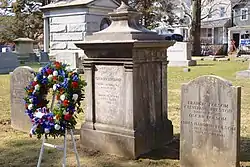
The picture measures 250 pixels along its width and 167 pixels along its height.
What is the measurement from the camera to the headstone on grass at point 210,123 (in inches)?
171

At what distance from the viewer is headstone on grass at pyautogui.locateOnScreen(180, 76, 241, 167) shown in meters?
4.33

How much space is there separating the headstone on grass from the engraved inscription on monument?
101 centimetres

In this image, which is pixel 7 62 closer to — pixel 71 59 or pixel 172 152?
pixel 71 59

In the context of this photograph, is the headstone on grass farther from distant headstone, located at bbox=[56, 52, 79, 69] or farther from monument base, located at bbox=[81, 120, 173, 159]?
distant headstone, located at bbox=[56, 52, 79, 69]

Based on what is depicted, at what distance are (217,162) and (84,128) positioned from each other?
2198mm

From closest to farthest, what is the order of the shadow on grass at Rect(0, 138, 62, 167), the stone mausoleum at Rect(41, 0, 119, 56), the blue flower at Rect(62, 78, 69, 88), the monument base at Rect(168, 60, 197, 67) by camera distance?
the blue flower at Rect(62, 78, 69, 88), the shadow on grass at Rect(0, 138, 62, 167), the stone mausoleum at Rect(41, 0, 119, 56), the monument base at Rect(168, 60, 197, 67)

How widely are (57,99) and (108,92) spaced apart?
4.89 feet

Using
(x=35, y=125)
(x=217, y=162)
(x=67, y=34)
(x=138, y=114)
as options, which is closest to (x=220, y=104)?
(x=217, y=162)

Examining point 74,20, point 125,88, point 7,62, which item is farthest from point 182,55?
point 125,88

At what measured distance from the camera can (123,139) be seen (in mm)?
5227

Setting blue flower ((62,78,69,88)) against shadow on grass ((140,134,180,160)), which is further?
shadow on grass ((140,134,180,160))

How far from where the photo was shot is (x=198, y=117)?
462 cm

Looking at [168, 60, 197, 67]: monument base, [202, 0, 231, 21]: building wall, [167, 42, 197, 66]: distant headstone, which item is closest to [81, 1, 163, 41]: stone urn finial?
[168, 60, 197, 67]: monument base

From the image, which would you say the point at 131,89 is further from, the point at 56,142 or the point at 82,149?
the point at 56,142
